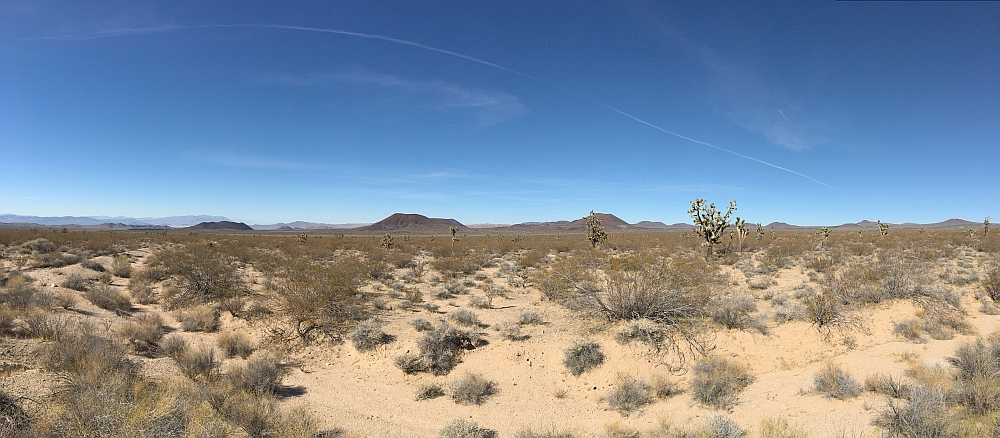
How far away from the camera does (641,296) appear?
9836 millimetres

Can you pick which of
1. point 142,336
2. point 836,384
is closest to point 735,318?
point 836,384

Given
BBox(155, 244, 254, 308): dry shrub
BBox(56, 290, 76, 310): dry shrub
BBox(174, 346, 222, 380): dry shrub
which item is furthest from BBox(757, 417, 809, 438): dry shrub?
BBox(56, 290, 76, 310): dry shrub

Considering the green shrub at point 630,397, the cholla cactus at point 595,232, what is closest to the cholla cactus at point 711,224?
the cholla cactus at point 595,232

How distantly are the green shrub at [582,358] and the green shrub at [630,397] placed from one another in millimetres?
1014

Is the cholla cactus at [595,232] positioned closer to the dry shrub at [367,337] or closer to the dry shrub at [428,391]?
the dry shrub at [367,337]

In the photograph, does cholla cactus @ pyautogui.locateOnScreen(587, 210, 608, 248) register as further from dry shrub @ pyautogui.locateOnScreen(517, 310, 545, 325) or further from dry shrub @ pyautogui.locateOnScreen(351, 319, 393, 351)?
dry shrub @ pyautogui.locateOnScreen(351, 319, 393, 351)

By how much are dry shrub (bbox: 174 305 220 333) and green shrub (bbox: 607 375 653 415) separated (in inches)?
399

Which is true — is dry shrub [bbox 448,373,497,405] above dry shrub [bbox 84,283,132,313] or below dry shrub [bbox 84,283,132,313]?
below

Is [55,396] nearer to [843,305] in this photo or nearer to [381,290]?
[381,290]

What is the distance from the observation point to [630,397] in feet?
21.8

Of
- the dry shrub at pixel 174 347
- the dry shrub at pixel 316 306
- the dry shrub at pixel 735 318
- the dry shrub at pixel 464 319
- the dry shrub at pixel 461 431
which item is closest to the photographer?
the dry shrub at pixel 461 431

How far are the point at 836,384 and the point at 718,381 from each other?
171cm

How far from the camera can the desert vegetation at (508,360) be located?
511cm

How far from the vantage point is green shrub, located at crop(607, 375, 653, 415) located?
6526 mm
